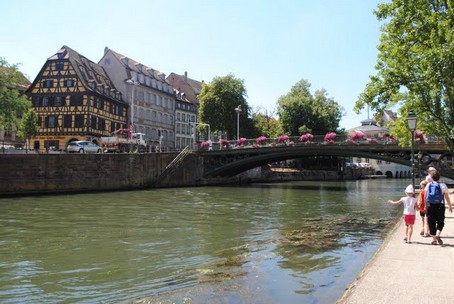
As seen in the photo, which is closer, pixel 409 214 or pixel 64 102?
pixel 409 214

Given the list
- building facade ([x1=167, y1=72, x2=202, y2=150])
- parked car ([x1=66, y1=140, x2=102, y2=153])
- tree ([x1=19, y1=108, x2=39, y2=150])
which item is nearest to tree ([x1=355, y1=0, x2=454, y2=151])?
parked car ([x1=66, y1=140, x2=102, y2=153])

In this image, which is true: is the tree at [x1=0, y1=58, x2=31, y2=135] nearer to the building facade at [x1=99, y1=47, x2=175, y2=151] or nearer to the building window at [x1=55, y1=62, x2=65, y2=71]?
the building window at [x1=55, y1=62, x2=65, y2=71]

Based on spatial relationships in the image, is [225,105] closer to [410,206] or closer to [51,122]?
[51,122]

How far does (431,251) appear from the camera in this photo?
9789 millimetres

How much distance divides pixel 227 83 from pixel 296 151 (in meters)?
27.8

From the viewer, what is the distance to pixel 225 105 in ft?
233

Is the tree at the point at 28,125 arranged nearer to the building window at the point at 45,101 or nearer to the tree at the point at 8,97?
the building window at the point at 45,101

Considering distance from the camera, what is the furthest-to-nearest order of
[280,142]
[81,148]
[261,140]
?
[261,140] → [280,142] → [81,148]

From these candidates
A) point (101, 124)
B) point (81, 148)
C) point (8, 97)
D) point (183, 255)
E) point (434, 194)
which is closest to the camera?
point (434, 194)

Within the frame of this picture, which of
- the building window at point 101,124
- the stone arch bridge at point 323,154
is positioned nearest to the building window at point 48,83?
the building window at point 101,124

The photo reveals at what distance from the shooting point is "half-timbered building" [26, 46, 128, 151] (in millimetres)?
57906

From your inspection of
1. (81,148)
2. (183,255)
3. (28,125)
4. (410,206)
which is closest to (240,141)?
(81,148)

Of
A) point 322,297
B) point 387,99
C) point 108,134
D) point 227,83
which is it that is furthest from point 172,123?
point 322,297

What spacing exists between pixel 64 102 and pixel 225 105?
2337 cm
